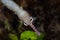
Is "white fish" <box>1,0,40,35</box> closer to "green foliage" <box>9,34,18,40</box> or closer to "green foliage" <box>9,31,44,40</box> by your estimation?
"green foliage" <box>9,31,44,40</box>

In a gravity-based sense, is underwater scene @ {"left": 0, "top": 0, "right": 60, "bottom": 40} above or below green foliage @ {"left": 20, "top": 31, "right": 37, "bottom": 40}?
above

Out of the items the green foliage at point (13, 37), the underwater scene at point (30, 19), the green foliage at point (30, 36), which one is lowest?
the green foliage at point (30, 36)

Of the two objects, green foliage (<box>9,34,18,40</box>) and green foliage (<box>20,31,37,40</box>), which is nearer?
green foliage (<box>20,31,37,40</box>)

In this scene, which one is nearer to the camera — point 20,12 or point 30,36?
point 30,36

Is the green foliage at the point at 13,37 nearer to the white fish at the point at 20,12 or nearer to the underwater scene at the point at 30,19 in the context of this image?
the underwater scene at the point at 30,19

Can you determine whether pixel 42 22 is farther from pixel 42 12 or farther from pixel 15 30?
pixel 15 30

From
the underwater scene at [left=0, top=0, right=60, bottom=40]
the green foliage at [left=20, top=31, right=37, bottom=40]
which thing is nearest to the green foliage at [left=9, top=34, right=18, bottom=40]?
the underwater scene at [left=0, top=0, right=60, bottom=40]

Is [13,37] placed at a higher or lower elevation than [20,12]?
lower

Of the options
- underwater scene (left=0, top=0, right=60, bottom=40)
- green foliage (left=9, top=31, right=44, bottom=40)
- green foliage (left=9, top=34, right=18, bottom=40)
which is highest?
underwater scene (left=0, top=0, right=60, bottom=40)

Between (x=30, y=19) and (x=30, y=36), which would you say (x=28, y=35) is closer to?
(x=30, y=36)

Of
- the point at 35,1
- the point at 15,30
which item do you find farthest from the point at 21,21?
the point at 35,1

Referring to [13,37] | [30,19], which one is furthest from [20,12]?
[13,37]

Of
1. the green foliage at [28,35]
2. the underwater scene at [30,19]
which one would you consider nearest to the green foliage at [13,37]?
the underwater scene at [30,19]
